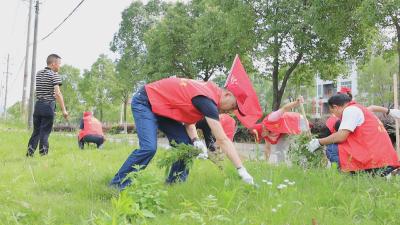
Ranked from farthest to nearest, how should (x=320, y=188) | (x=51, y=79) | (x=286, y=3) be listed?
1. (x=286, y=3)
2. (x=51, y=79)
3. (x=320, y=188)

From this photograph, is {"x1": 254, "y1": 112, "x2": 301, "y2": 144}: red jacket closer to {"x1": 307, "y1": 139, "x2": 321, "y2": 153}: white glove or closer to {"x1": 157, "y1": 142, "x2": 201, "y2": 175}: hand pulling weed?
{"x1": 307, "y1": 139, "x2": 321, "y2": 153}: white glove

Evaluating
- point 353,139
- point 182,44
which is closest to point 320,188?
point 353,139

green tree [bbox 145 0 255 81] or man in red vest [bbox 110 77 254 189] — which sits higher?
green tree [bbox 145 0 255 81]

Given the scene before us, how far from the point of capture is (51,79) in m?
7.12

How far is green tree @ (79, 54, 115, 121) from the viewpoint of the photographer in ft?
133

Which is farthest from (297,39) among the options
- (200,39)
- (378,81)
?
(378,81)

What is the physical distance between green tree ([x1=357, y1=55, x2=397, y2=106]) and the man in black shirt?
1445 inches

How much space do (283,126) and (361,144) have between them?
9.78ft

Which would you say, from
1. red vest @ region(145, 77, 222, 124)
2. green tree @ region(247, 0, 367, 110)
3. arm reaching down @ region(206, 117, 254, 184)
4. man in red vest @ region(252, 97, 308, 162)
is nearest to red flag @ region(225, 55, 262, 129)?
red vest @ region(145, 77, 222, 124)

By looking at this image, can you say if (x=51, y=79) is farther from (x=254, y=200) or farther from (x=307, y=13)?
(x=307, y=13)

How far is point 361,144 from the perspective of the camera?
4.59m

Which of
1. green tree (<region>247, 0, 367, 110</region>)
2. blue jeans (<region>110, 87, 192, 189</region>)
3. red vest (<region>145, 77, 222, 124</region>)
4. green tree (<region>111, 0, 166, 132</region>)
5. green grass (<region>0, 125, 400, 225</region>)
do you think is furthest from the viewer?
green tree (<region>111, 0, 166, 132</region>)

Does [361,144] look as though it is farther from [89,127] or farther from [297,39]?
[297,39]

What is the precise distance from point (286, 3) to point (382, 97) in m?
27.6
